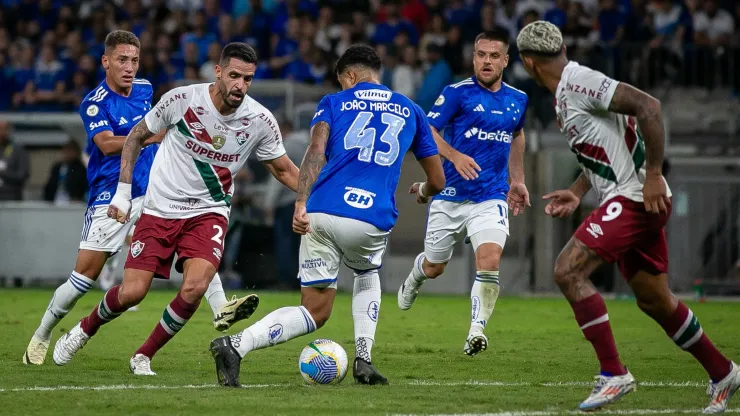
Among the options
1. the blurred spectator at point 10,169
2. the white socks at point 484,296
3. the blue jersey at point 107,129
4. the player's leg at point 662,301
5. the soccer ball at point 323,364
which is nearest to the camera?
the player's leg at point 662,301

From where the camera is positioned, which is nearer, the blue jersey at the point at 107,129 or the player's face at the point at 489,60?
the blue jersey at the point at 107,129

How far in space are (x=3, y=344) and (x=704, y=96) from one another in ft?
45.8

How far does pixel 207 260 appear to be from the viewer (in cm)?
865

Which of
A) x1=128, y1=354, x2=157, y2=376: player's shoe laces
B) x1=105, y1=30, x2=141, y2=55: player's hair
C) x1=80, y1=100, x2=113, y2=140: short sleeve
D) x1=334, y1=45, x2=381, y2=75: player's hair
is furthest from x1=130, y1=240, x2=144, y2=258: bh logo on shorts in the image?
x1=105, y1=30, x2=141, y2=55: player's hair

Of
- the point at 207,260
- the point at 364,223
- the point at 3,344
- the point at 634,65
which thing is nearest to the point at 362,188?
the point at 364,223

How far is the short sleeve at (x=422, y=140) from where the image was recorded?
27.6ft

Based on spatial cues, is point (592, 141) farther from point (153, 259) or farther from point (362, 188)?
point (153, 259)

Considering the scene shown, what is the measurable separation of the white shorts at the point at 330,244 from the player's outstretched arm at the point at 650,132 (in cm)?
198

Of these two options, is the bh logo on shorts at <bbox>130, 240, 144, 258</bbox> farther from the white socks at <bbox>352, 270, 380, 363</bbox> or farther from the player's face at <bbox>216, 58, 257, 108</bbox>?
the white socks at <bbox>352, 270, 380, 363</bbox>

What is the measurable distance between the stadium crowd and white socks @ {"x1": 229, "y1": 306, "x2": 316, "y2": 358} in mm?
12858

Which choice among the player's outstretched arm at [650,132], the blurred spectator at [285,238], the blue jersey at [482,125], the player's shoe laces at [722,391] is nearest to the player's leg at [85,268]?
the blue jersey at [482,125]

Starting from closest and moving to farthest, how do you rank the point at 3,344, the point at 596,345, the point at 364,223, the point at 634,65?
the point at 596,345 < the point at 364,223 < the point at 3,344 < the point at 634,65

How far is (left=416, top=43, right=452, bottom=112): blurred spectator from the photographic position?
20656mm

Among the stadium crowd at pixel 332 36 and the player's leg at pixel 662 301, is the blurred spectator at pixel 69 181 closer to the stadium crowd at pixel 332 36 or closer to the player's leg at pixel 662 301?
the stadium crowd at pixel 332 36
